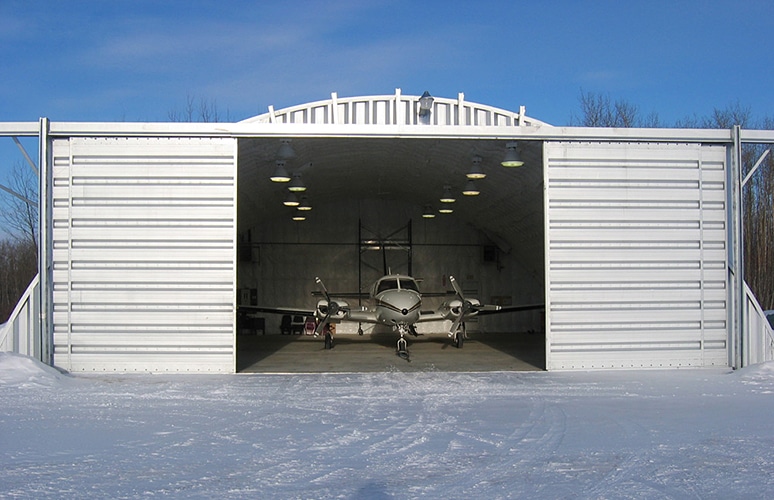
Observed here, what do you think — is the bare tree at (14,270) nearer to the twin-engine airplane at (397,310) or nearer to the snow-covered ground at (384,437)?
the twin-engine airplane at (397,310)

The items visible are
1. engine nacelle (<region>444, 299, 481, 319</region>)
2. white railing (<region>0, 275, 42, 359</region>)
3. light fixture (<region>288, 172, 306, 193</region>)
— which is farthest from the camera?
engine nacelle (<region>444, 299, 481, 319</region>)

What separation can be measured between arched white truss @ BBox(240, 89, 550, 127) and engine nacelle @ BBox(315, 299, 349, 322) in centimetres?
691

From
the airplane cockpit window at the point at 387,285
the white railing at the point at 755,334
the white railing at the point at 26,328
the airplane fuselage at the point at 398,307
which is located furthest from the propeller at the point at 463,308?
the white railing at the point at 26,328

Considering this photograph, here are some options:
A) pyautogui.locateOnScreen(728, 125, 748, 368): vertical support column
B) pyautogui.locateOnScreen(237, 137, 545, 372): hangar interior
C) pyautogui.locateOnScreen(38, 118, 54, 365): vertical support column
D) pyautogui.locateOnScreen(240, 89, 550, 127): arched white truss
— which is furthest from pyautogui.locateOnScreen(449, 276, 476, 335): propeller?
pyautogui.locateOnScreen(38, 118, 54, 365): vertical support column

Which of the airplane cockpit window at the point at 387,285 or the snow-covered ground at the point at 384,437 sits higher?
the airplane cockpit window at the point at 387,285

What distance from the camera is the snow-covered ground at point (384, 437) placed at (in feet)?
16.3

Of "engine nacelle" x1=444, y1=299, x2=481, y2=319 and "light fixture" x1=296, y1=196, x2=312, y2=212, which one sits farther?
"light fixture" x1=296, y1=196, x2=312, y2=212

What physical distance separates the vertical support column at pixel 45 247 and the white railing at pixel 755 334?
37.4ft

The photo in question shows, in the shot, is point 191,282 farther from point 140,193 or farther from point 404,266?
point 404,266

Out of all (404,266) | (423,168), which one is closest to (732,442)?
(423,168)

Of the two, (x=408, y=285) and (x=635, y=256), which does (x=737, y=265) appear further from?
(x=408, y=285)

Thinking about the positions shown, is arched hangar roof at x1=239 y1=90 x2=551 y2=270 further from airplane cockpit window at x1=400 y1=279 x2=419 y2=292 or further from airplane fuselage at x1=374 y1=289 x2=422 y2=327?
airplane fuselage at x1=374 y1=289 x2=422 y2=327

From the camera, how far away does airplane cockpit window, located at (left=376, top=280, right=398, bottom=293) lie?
18.0 m

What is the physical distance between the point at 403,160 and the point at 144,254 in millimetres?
7091
